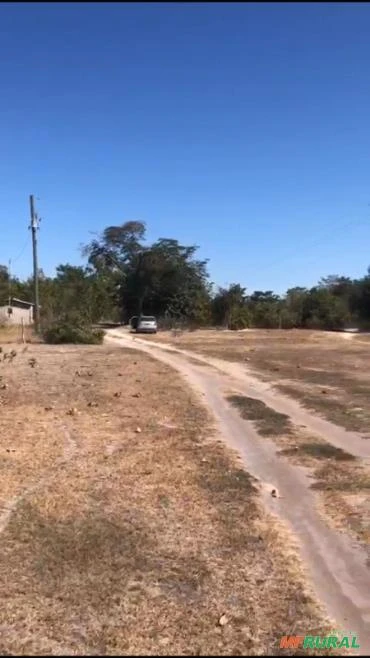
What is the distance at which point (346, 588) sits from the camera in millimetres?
4988

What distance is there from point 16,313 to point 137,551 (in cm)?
6724

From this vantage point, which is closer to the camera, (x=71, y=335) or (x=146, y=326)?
(x=71, y=335)

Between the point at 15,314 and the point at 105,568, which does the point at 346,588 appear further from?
the point at 15,314

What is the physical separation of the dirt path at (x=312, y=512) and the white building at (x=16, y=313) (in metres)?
46.9

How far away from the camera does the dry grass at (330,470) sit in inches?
260

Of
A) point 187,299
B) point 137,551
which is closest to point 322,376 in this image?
point 137,551

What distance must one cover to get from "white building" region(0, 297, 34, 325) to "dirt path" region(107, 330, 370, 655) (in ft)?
154

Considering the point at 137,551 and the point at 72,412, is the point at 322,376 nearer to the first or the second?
the point at 72,412

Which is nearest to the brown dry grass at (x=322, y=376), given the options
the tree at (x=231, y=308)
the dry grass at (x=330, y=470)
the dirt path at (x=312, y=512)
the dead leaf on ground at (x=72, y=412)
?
the dirt path at (x=312, y=512)

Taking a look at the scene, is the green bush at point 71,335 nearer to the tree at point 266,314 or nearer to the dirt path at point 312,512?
the dirt path at point 312,512

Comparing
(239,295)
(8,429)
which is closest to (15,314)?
(239,295)

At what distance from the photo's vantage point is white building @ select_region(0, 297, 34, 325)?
6156 cm

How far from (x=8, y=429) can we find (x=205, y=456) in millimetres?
3260

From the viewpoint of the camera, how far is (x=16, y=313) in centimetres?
7056
